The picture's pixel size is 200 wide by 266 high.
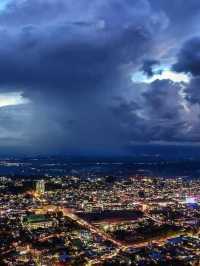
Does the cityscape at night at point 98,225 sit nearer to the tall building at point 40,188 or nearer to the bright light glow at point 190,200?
the tall building at point 40,188

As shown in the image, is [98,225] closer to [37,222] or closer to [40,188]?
[37,222]

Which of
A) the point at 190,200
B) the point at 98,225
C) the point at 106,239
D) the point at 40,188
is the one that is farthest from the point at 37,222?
the point at 40,188

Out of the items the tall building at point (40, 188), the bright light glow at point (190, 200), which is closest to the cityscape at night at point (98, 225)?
the tall building at point (40, 188)

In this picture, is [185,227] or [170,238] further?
[185,227]

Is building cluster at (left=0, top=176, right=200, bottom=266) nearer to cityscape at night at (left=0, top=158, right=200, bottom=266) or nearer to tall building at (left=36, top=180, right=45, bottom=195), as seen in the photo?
cityscape at night at (left=0, top=158, right=200, bottom=266)

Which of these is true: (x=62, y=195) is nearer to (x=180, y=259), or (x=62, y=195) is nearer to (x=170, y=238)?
(x=170, y=238)

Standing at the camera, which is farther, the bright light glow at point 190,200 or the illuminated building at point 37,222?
the bright light glow at point 190,200

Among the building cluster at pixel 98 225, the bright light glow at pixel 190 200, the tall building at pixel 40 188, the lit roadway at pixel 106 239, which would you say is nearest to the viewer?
the lit roadway at pixel 106 239

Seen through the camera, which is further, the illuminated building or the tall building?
the tall building

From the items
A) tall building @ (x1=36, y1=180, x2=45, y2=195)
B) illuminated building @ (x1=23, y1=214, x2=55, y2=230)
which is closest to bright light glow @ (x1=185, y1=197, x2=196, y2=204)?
tall building @ (x1=36, y1=180, x2=45, y2=195)

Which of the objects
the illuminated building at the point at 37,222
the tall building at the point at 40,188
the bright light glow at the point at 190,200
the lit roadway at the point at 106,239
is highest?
the tall building at the point at 40,188

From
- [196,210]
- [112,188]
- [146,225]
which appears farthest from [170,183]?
[146,225]
